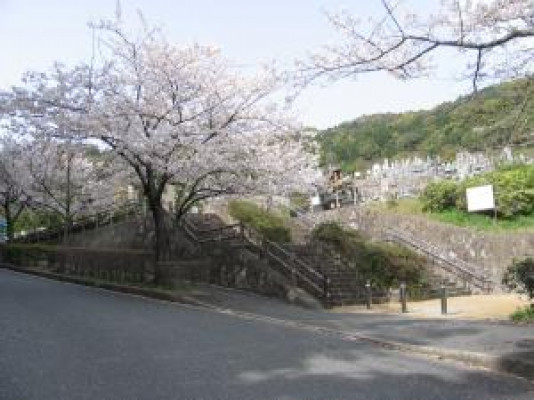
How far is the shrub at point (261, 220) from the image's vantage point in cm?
2792

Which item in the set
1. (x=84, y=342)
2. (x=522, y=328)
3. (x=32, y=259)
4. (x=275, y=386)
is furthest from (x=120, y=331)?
(x=32, y=259)

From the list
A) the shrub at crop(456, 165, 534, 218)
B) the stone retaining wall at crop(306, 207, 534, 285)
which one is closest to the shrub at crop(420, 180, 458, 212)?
the shrub at crop(456, 165, 534, 218)

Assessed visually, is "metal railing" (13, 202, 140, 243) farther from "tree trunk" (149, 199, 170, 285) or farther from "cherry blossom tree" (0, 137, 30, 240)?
"tree trunk" (149, 199, 170, 285)

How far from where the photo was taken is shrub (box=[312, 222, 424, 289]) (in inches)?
997

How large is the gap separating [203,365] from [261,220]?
63.0 ft

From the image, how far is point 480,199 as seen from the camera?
31.7 meters

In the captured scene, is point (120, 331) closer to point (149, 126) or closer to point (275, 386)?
point (275, 386)

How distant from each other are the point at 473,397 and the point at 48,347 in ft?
21.9

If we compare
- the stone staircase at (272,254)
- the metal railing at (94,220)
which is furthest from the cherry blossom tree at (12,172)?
the stone staircase at (272,254)

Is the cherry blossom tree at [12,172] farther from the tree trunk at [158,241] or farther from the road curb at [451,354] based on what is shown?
the road curb at [451,354]

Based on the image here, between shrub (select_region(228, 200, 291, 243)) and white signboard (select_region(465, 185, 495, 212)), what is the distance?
821 cm

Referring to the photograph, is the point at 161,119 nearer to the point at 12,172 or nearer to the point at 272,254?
the point at 272,254

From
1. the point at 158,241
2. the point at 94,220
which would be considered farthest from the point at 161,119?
the point at 94,220

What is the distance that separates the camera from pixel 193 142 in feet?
75.4
